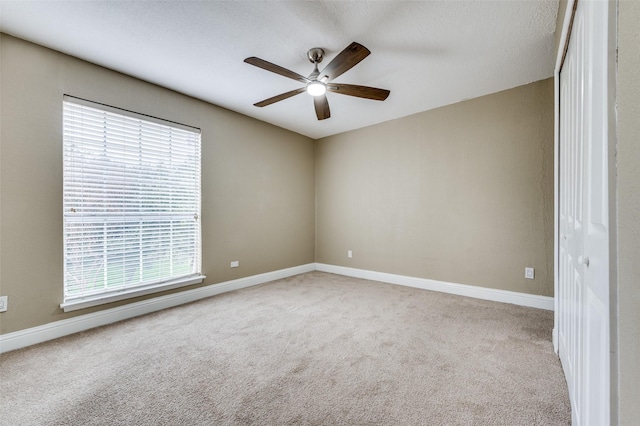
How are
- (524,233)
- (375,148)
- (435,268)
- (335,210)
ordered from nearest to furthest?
(524,233) → (435,268) → (375,148) → (335,210)

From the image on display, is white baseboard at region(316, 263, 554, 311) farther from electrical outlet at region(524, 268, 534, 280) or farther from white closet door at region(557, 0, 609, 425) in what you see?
white closet door at region(557, 0, 609, 425)

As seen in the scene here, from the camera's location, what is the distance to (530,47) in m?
2.33

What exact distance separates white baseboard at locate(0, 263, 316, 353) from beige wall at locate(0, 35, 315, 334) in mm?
64

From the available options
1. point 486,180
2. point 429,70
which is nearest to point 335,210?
point 486,180

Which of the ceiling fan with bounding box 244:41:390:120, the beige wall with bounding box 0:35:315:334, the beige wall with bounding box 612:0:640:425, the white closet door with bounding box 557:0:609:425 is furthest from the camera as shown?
the beige wall with bounding box 0:35:315:334

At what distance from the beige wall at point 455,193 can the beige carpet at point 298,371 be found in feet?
2.19

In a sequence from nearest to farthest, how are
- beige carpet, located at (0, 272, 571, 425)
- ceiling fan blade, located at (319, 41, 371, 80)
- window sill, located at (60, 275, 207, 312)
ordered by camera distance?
beige carpet, located at (0, 272, 571, 425) → ceiling fan blade, located at (319, 41, 371, 80) → window sill, located at (60, 275, 207, 312)

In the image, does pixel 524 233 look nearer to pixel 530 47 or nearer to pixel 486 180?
pixel 486 180

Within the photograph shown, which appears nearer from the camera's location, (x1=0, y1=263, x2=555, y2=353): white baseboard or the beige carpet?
the beige carpet

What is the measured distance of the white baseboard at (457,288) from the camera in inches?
117

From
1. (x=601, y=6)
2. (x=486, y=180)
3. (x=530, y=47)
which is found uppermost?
(x=530, y=47)

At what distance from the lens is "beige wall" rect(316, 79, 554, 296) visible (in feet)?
9.78

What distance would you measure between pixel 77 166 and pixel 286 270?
299 centimetres

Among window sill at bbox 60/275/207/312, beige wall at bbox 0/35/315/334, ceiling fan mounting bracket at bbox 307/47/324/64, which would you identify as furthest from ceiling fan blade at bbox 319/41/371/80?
window sill at bbox 60/275/207/312
